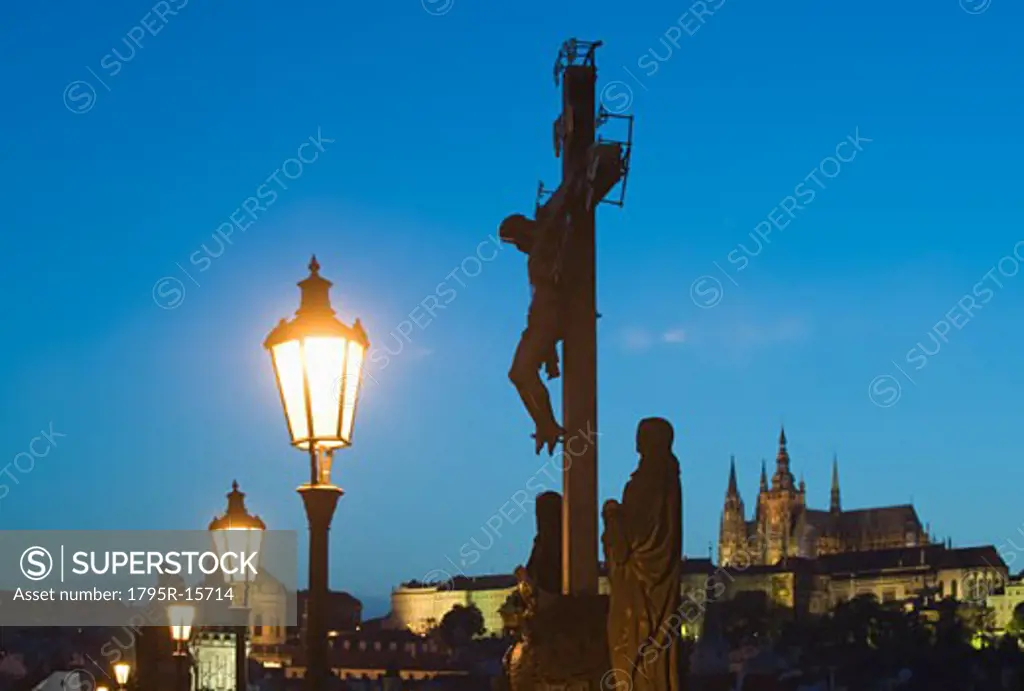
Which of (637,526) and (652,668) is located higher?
(637,526)

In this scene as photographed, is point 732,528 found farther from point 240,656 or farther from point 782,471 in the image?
point 240,656

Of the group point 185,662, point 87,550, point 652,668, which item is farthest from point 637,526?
point 87,550

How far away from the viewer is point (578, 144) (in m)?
7.88

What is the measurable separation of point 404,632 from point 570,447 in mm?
133650

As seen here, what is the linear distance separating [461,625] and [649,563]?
423ft

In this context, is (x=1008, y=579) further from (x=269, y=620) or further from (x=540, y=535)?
(x=540, y=535)

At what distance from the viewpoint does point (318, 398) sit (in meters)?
4.62

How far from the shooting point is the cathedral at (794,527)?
157 meters

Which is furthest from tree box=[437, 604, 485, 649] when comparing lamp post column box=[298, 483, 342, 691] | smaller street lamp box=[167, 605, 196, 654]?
lamp post column box=[298, 483, 342, 691]

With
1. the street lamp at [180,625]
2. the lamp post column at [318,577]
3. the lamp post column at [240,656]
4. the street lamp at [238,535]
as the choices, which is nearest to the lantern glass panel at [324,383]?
the lamp post column at [318,577]

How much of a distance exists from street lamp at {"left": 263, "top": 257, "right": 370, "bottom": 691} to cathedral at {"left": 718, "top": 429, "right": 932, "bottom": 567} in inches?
6057

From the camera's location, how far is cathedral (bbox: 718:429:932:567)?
157 m

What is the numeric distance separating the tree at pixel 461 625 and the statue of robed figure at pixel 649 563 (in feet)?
405

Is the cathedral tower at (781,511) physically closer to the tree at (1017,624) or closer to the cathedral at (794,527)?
the cathedral at (794,527)
